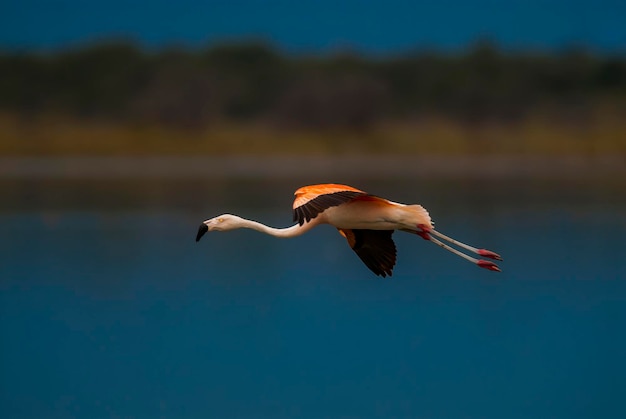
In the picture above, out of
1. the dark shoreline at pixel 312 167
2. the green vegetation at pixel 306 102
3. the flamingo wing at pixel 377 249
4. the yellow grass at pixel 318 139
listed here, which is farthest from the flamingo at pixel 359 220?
the green vegetation at pixel 306 102

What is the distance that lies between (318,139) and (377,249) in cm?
3784

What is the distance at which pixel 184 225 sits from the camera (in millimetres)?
28688

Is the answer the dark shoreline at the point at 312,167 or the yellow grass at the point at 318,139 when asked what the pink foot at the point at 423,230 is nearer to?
the dark shoreline at the point at 312,167

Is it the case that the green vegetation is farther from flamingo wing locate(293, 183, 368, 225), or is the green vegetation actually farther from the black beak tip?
flamingo wing locate(293, 183, 368, 225)

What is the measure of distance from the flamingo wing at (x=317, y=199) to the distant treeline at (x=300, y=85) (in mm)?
40201

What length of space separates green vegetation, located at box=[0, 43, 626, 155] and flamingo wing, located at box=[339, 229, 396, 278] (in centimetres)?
3553

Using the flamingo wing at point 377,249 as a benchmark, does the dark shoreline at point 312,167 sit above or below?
below

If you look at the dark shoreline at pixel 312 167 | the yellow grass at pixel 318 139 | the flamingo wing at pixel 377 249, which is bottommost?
the dark shoreline at pixel 312 167

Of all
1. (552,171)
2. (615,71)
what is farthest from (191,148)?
(615,71)

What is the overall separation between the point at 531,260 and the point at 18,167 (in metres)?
26.2

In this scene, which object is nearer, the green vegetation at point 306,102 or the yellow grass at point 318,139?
the yellow grass at point 318,139

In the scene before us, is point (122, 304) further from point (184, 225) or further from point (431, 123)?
point (431, 123)

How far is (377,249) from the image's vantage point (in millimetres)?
12844

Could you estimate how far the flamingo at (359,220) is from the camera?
36.6ft
